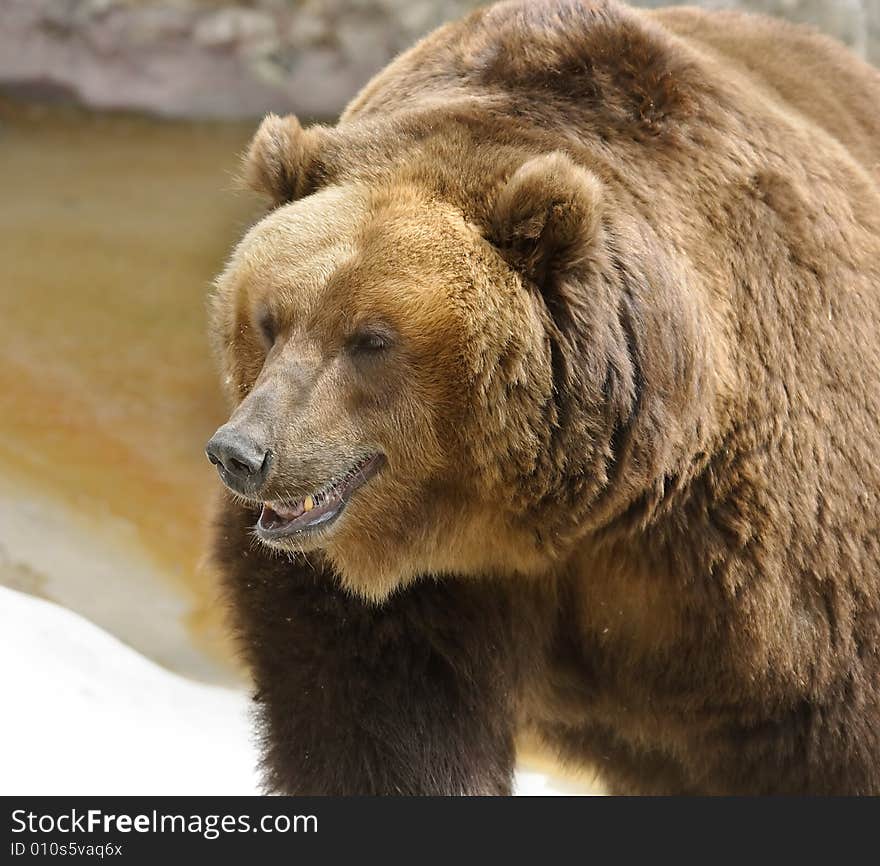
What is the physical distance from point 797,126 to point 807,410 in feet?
2.89

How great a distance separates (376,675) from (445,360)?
1044 millimetres

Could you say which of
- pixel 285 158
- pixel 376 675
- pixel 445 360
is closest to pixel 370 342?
pixel 445 360

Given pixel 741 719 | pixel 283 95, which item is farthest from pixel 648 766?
pixel 283 95

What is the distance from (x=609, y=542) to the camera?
390cm

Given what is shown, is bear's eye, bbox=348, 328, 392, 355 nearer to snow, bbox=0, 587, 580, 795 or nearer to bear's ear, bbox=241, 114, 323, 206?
bear's ear, bbox=241, 114, 323, 206

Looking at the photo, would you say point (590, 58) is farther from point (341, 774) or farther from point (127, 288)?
point (127, 288)

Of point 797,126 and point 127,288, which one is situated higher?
point 797,126

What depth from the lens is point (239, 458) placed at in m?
3.37

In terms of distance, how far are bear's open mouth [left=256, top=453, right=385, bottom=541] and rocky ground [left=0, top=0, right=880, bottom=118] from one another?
714 centimetres

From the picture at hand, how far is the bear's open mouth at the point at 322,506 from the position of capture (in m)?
3.69

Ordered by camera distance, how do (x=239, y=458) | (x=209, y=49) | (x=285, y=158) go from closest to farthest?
(x=239, y=458)
(x=285, y=158)
(x=209, y=49)

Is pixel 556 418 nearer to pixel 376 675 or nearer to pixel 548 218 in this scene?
pixel 548 218

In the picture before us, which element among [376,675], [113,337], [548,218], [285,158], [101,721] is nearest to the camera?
[548,218]

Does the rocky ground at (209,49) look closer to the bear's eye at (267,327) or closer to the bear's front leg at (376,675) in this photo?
the bear's front leg at (376,675)
